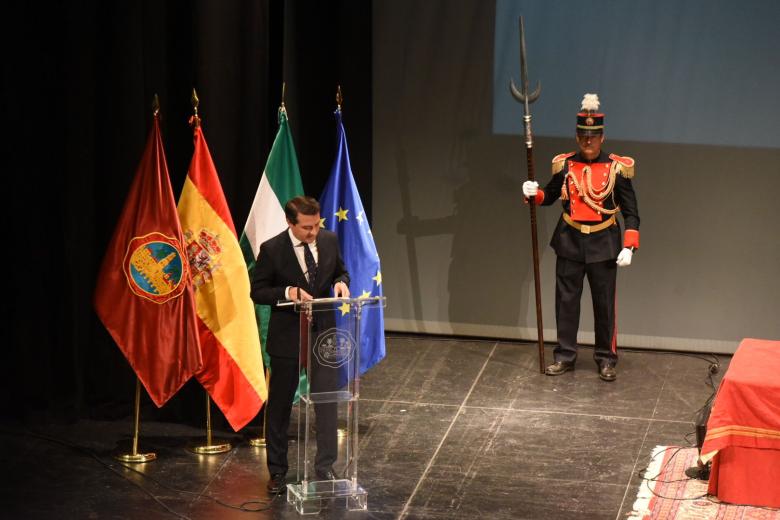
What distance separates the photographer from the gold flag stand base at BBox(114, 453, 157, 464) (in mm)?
5945

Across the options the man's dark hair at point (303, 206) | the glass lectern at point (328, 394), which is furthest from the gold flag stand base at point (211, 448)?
the man's dark hair at point (303, 206)

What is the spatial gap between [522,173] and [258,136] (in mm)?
2217

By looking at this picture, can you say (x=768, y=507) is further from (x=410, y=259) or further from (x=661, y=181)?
(x=410, y=259)

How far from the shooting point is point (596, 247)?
721cm

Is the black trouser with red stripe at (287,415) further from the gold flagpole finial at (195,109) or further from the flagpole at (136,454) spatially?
the gold flagpole finial at (195,109)

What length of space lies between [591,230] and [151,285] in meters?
2.64

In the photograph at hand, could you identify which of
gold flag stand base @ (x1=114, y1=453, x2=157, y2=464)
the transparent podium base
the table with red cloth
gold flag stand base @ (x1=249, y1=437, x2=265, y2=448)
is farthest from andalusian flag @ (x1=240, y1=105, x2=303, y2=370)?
the table with red cloth

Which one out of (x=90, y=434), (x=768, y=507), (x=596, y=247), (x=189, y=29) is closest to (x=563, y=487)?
(x=768, y=507)

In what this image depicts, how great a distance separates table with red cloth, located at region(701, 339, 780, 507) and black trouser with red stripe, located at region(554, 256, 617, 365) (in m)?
1.94

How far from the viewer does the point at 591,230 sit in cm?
720

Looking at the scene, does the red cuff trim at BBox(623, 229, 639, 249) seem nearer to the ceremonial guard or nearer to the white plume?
the ceremonial guard

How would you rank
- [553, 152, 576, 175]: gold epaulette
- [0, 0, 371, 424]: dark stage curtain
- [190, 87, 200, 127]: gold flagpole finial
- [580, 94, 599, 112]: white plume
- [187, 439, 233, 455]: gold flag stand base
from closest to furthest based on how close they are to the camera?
[190, 87, 200, 127]: gold flagpole finial → [187, 439, 233, 455]: gold flag stand base → [0, 0, 371, 424]: dark stage curtain → [580, 94, 599, 112]: white plume → [553, 152, 576, 175]: gold epaulette

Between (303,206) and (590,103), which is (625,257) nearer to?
(590,103)

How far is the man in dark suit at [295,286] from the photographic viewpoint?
17.5 feet
